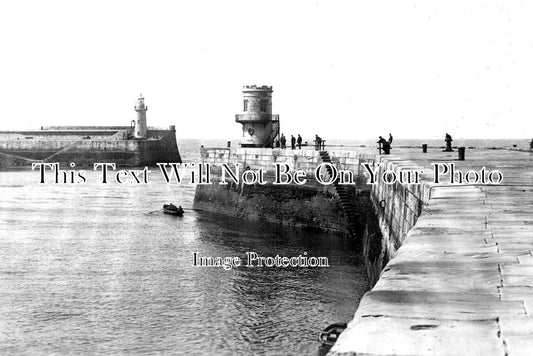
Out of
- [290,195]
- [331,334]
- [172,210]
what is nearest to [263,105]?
[172,210]

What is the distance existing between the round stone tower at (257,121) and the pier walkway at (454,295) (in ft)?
109

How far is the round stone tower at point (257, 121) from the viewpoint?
43.0 metres

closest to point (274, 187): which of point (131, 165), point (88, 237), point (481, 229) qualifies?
point (88, 237)

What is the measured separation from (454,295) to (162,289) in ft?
48.2

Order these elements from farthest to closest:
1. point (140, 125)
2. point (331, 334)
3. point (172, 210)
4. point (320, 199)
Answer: point (140, 125) → point (172, 210) → point (320, 199) → point (331, 334)

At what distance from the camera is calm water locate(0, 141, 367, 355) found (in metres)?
14.8

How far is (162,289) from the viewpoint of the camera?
63.8ft

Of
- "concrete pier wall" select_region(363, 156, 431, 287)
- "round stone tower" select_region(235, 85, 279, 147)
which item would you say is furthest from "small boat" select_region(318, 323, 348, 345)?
"round stone tower" select_region(235, 85, 279, 147)

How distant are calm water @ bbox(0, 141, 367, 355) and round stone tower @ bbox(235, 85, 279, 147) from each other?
8.91 meters

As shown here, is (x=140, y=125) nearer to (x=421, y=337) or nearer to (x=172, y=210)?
(x=172, y=210)

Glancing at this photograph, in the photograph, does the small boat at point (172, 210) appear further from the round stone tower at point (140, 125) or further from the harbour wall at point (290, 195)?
the round stone tower at point (140, 125)

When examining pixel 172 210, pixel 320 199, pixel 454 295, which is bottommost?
pixel 172 210

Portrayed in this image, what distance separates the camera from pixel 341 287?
65.7 feet

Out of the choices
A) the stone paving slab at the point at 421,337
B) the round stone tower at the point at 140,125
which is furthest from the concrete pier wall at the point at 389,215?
the round stone tower at the point at 140,125
